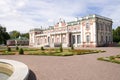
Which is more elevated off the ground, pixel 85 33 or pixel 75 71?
pixel 85 33

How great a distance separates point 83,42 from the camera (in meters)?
46.8

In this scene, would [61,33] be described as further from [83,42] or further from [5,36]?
[5,36]

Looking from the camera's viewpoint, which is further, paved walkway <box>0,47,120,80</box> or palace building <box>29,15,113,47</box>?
palace building <box>29,15,113,47</box>

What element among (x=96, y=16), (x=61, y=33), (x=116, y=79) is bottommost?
(x=116, y=79)

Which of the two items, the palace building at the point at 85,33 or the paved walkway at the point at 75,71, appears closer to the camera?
the paved walkway at the point at 75,71

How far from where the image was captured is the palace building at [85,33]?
146 ft

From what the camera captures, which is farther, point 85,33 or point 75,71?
point 85,33

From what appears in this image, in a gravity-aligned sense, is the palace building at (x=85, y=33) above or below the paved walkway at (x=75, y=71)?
above

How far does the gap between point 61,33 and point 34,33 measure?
18.5 m

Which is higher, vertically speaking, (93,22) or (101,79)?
(93,22)

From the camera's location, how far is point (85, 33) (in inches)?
1827

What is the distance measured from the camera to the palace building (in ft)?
146

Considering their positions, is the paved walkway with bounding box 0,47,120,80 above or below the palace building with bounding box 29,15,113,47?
below

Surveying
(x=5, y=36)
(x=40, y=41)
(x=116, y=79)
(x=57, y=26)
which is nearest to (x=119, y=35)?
(x=57, y=26)
